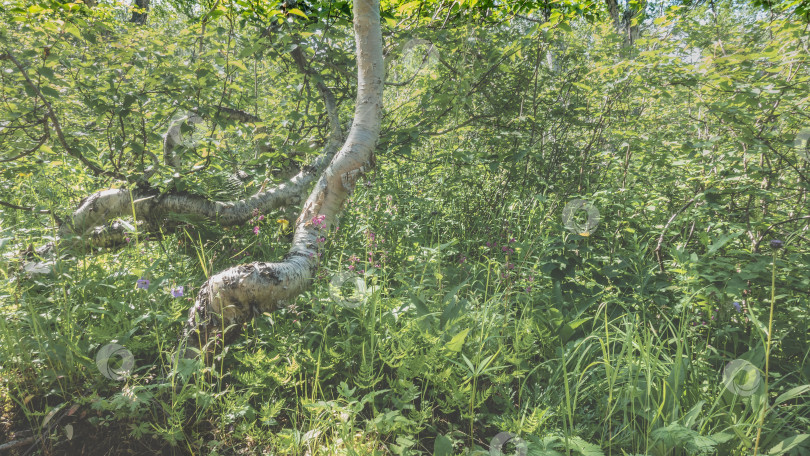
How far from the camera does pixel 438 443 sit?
134 centimetres

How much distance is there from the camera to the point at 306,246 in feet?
7.00

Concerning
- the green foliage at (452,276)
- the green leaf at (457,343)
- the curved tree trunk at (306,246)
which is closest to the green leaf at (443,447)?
the green foliage at (452,276)

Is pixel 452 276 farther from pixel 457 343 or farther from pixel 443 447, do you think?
pixel 443 447

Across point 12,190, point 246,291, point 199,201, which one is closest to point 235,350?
point 246,291

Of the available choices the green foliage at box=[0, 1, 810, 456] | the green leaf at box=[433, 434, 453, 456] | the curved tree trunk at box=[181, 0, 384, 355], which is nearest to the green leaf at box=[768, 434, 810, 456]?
the green foliage at box=[0, 1, 810, 456]

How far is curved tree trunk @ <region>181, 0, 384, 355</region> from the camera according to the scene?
66.2 inches

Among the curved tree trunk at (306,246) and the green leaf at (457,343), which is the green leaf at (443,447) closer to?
the green leaf at (457,343)

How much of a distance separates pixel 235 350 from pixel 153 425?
0.48 m

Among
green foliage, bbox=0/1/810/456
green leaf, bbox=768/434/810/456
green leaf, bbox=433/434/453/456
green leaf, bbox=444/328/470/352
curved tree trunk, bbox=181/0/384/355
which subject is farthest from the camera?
curved tree trunk, bbox=181/0/384/355

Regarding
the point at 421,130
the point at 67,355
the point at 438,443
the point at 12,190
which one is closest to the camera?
the point at 438,443

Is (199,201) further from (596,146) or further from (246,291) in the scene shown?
(596,146)

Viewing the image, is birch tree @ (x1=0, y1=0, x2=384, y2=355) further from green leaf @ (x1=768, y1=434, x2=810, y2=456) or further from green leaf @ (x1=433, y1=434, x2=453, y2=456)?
green leaf @ (x1=768, y1=434, x2=810, y2=456)

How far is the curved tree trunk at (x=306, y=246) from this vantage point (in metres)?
1.68

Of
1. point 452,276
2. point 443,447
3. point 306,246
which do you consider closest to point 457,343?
point 443,447
